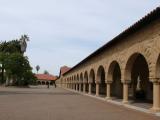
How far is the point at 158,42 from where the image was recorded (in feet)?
47.0

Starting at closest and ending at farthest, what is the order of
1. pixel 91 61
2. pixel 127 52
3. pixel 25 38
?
pixel 127 52, pixel 91 61, pixel 25 38

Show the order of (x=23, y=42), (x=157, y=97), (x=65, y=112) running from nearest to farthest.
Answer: (x=65, y=112) < (x=157, y=97) < (x=23, y=42)

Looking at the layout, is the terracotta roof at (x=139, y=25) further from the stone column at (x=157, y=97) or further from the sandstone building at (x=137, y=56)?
the stone column at (x=157, y=97)

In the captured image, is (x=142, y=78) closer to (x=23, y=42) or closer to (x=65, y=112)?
(x=65, y=112)

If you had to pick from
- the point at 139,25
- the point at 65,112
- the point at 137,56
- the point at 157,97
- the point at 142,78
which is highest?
the point at 139,25

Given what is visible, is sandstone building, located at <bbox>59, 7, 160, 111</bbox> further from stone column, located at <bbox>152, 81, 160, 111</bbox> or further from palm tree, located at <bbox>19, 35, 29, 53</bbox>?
palm tree, located at <bbox>19, 35, 29, 53</bbox>

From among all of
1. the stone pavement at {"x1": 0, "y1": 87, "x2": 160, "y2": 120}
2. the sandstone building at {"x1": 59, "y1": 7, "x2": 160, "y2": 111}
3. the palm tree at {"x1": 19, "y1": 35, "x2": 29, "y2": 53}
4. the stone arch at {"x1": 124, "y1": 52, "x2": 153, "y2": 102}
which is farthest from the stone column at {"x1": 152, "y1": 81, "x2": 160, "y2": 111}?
the palm tree at {"x1": 19, "y1": 35, "x2": 29, "y2": 53}

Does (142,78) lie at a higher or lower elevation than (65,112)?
higher

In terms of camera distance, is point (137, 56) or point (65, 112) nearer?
point (65, 112)

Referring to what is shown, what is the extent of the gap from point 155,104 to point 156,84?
0.90m

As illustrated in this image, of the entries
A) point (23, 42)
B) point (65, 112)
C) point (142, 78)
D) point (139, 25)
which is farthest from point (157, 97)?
point (23, 42)

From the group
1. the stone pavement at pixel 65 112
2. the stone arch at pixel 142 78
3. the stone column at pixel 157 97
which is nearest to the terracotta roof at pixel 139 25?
the stone column at pixel 157 97

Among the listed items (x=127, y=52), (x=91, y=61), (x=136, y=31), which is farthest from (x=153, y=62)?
(x=91, y=61)

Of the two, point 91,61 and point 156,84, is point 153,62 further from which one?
point 91,61
